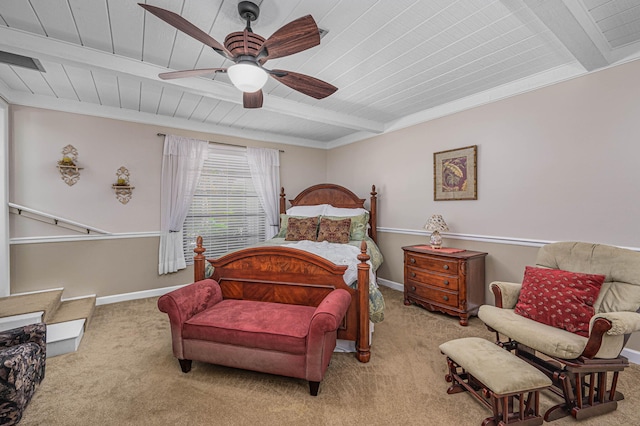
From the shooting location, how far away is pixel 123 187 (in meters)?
3.84

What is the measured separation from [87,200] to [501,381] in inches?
182

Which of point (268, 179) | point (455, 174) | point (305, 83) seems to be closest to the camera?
point (305, 83)

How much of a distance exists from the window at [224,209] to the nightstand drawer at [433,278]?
104 inches

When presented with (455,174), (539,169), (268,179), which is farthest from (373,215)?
(539,169)

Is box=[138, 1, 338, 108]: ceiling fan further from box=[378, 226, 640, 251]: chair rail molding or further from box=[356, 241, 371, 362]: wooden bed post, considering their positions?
box=[378, 226, 640, 251]: chair rail molding

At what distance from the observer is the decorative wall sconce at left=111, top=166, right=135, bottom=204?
Result: 3807 millimetres

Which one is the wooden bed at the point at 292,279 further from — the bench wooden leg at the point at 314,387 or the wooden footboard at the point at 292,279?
the bench wooden leg at the point at 314,387

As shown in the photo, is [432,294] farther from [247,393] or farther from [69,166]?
[69,166]

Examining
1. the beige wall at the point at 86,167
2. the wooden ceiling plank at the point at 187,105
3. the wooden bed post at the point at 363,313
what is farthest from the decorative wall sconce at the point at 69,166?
the wooden bed post at the point at 363,313

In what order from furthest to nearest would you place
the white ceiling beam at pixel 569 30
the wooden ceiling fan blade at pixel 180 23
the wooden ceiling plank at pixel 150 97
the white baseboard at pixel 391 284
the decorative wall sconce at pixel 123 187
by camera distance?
1. the white baseboard at pixel 391 284
2. the decorative wall sconce at pixel 123 187
3. the wooden ceiling plank at pixel 150 97
4. the white ceiling beam at pixel 569 30
5. the wooden ceiling fan blade at pixel 180 23

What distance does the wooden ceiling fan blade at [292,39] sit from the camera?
154 cm

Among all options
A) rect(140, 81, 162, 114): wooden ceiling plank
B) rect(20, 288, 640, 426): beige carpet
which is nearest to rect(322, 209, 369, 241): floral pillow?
rect(20, 288, 640, 426): beige carpet

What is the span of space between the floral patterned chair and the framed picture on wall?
13.5 ft

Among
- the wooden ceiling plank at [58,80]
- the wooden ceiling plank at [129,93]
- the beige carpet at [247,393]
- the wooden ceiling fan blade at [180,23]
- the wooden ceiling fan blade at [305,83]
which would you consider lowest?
the beige carpet at [247,393]
